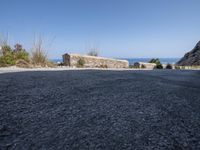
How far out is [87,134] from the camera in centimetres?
116

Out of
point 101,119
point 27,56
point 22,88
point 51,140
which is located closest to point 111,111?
point 101,119

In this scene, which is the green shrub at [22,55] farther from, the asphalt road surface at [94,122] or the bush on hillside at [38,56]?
the asphalt road surface at [94,122]

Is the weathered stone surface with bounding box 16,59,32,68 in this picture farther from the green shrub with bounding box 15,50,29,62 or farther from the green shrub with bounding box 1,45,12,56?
the green shrub with bounding box 1,45,12,56

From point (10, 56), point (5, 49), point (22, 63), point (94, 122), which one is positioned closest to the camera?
point (94, 122)

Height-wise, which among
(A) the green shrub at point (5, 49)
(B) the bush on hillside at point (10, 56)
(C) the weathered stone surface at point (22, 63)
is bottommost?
(C) the weathered stone surface at point (22, 63)

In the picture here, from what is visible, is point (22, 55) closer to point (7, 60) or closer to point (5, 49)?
point (5, 49)

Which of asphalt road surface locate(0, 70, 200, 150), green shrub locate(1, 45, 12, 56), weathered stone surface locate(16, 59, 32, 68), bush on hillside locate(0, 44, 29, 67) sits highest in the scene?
green shrub locate(1, 45, 12, 56)

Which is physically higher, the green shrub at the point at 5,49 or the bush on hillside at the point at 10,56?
the green shrub at the point at 5,49

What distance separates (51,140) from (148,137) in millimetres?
510

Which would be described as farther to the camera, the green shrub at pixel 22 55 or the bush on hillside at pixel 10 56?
the green shrub at pixel 22 55

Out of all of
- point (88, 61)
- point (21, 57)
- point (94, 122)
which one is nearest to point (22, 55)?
point (21, 57)

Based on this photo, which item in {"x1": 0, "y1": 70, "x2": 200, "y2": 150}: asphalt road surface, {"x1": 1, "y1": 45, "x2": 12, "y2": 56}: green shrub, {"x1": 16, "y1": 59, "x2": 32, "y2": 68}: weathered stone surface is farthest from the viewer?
{"x1": 1, "y1": 45, "x2": 12, "y2": 56}: green shrub

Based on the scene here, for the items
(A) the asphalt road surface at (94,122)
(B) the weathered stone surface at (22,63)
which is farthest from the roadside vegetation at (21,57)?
(A) the asphalt road surface at (94,122)

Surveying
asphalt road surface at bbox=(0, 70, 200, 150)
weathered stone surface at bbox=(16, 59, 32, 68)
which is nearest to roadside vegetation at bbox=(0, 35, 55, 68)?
weathered stone surface at bbox=(16, 59, 32, 68)
